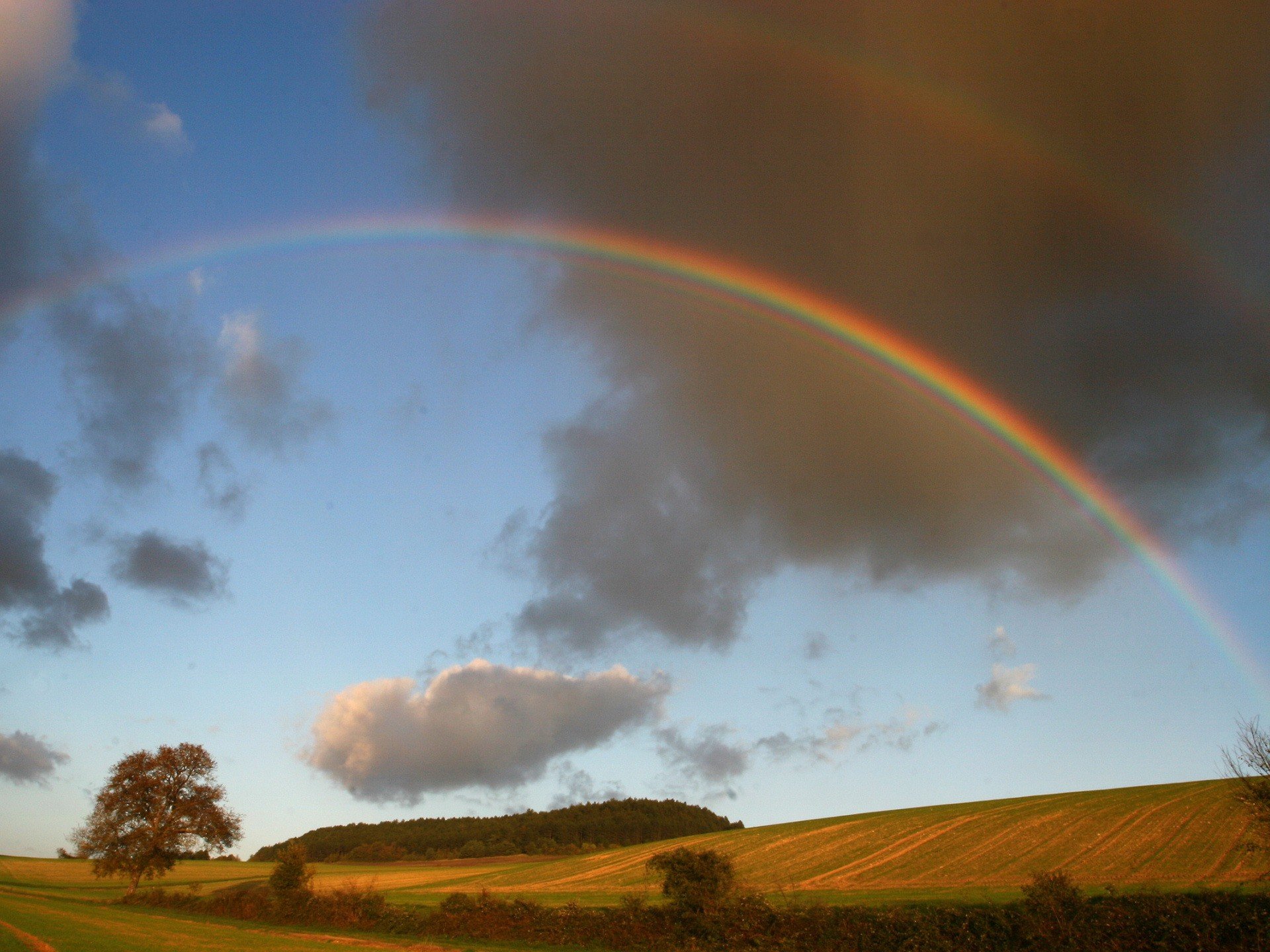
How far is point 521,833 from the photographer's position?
146750 millimetres

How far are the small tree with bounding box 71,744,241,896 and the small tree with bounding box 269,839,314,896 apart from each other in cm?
2188

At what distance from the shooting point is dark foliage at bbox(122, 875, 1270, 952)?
24.4 meters

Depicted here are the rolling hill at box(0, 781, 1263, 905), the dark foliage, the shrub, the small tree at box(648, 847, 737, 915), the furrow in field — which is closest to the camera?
the furrow in field

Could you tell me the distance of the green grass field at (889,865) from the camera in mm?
33438

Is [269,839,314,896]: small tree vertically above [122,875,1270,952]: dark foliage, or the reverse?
[269,839,314,896]: small tree

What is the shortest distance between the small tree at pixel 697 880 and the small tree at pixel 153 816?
177 feet

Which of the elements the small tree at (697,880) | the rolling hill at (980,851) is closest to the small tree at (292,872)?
the rolling hill at (980,851)

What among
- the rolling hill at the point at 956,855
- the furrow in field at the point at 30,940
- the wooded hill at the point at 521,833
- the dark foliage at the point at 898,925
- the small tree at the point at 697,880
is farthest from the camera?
the wooded hill at the point at 521,833

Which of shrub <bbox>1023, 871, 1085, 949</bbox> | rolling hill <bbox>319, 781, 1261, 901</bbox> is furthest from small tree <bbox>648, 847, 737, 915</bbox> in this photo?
shrub <bbox>1023, 871, 1085, 949</bbox>

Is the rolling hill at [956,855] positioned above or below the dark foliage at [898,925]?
above

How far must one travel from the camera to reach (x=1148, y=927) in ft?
81.0

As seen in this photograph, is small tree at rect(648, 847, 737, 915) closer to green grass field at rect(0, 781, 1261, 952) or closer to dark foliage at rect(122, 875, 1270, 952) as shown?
dark foliage at rect(122, 875, 1270, 952)

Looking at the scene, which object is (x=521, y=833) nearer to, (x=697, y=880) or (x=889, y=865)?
(x=889, y=865)

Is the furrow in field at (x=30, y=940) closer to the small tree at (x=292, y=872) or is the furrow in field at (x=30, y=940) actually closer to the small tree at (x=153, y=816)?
the small tree at (x=292, y=872)
